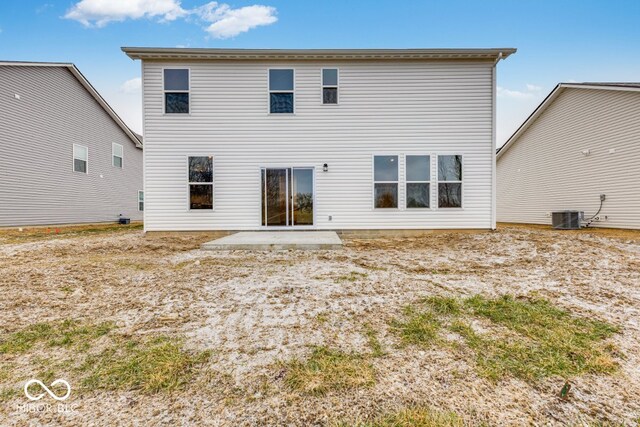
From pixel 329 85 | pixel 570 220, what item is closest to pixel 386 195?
pixel 329 85

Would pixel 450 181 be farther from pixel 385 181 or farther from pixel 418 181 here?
pixel 385 181

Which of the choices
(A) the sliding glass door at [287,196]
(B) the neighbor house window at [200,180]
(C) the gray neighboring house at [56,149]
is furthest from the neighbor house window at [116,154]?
(A) the sliding glass door at [287,196]

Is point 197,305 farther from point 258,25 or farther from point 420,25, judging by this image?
point 420,25

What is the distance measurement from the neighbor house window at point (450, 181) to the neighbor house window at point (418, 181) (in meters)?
0.38

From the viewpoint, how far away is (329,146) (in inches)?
336

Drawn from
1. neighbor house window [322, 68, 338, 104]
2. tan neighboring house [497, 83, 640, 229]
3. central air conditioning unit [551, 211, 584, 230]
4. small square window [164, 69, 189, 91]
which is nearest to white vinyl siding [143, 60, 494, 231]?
neighbor house window [322, 68, 338, 104]

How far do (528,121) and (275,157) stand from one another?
13.0m

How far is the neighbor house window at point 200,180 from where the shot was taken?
27.6 feet

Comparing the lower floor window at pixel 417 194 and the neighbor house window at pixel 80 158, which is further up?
the neighbor house window at pixel 80 158

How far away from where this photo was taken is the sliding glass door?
28.0ft

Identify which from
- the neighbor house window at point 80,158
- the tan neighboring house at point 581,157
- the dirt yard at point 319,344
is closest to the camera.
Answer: the dirt yard at point 319,344

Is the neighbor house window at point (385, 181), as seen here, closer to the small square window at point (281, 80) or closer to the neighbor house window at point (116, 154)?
the small square window at point (281, 80)

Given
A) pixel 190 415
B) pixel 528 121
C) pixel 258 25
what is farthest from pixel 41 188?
pixel 528 121

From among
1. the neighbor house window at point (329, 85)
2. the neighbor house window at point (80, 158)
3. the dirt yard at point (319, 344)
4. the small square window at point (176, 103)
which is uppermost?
the neighbor house window at point (329, 85)
